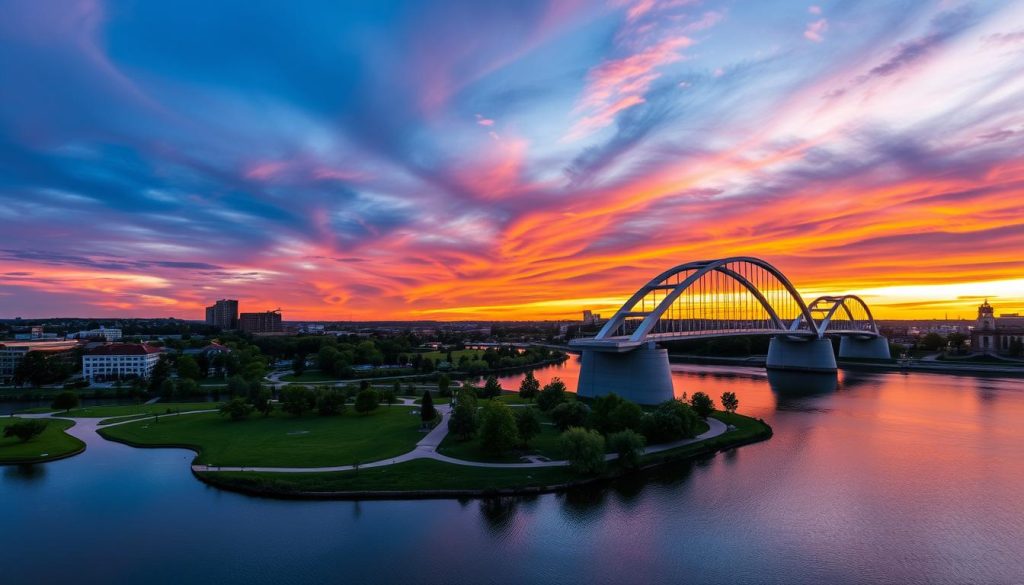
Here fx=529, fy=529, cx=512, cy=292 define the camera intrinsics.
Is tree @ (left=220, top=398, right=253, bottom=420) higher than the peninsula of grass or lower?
higher

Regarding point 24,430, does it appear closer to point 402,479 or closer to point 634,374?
point 402,479

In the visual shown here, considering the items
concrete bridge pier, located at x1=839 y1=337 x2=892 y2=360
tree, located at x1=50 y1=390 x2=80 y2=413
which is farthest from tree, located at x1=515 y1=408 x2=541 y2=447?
concrete bridge pier, located at x1=839 y1=337 x2=892 y2=360

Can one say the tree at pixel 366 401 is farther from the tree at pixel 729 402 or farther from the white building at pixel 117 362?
the white building at pixel 117 362

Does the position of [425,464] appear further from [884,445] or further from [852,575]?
[884,445]

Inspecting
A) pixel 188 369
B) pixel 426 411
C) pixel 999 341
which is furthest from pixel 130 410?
pixel 999 341

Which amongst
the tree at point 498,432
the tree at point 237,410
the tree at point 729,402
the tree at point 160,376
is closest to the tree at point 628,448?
the tree at point 498,432

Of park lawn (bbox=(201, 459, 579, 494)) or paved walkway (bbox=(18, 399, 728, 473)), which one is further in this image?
paved walkway (bbox=(18, 399, 728, 473))

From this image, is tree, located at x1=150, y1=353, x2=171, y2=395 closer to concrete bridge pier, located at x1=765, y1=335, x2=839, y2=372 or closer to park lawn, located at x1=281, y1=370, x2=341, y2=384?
park lawn, located at x1=281, y1=370, x2=341, y2=384
